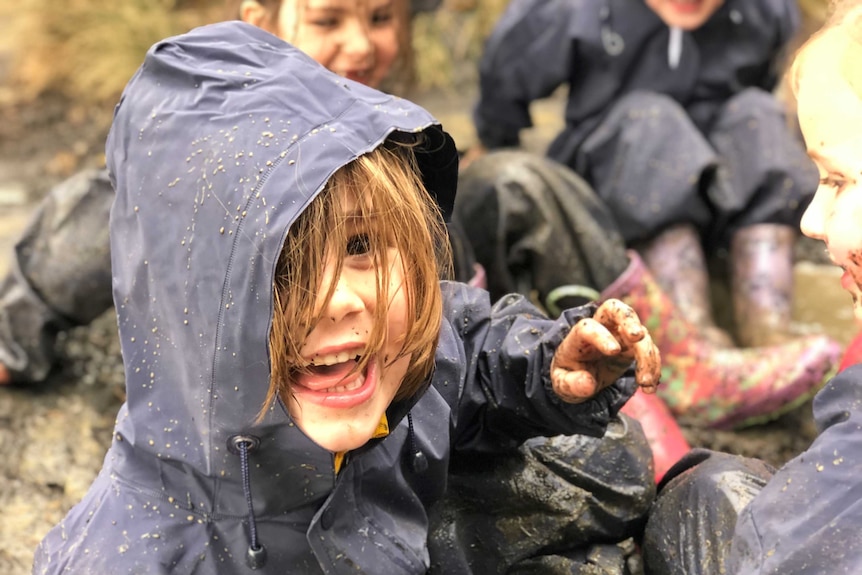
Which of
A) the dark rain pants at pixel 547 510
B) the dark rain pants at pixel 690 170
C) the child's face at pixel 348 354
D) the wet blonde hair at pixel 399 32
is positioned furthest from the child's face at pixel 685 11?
the child's face at pixel 348 354

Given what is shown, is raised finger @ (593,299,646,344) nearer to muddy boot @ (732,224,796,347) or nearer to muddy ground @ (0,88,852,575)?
muddy ground @ (0,88,852,575)

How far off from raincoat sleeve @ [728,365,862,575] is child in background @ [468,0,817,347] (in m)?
1.15

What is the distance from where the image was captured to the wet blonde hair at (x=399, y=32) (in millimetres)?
1962

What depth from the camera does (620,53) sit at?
95.9 inches

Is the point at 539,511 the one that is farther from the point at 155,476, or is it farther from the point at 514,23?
the point at 514,23

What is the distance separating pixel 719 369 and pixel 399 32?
0.93 m

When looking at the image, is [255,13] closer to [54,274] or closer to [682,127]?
[54,274]

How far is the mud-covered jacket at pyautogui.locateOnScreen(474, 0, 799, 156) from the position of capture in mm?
2426

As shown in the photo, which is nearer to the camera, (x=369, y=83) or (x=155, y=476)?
(x=155, y=476)

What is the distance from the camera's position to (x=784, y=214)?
7.64 feet

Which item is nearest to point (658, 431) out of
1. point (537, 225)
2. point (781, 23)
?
point (537, 225)

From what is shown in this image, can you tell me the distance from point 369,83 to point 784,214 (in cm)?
99

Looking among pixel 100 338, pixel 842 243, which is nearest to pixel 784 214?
pixel 842 243

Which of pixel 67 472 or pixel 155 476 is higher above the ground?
pixel 155 476
